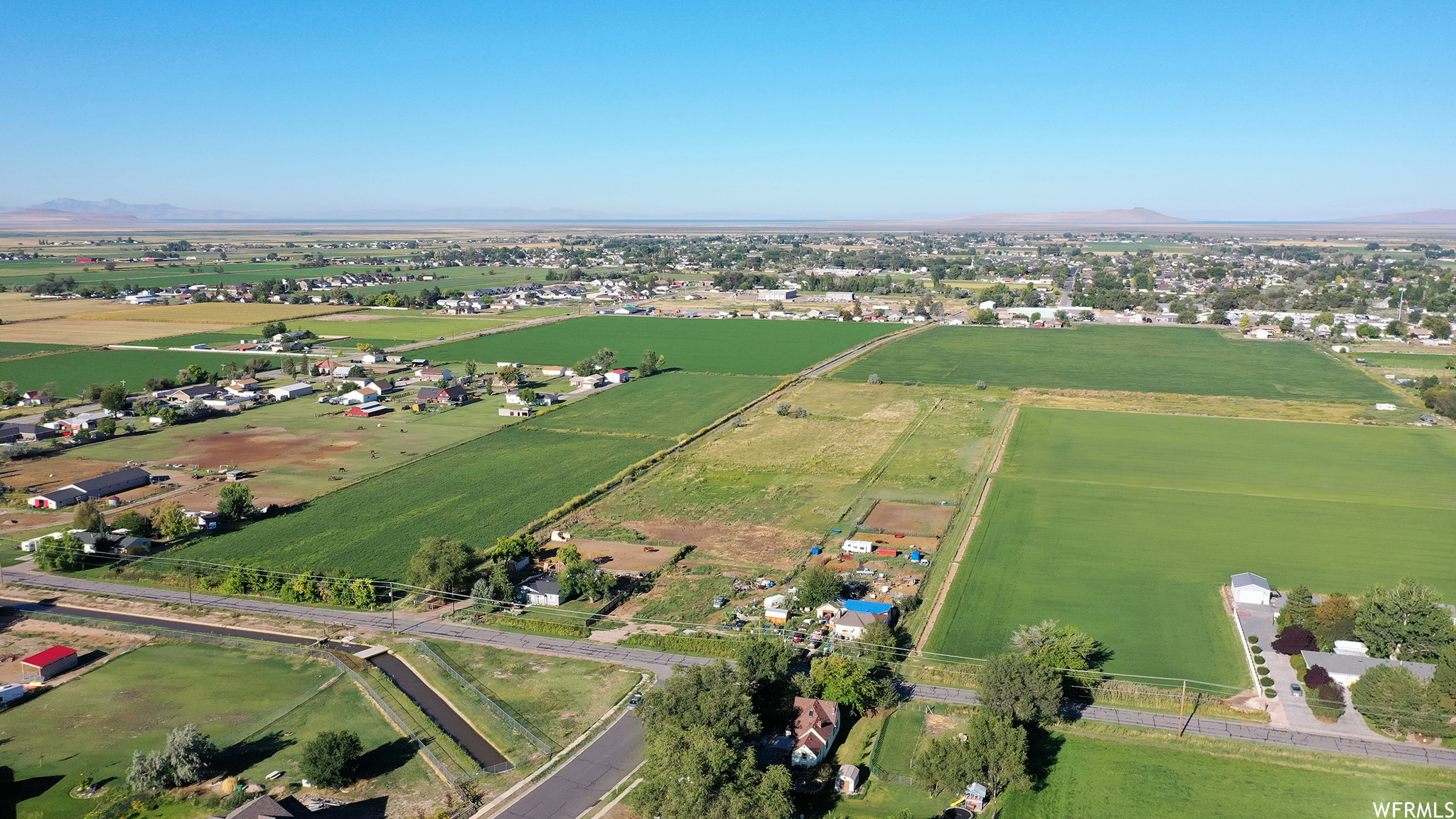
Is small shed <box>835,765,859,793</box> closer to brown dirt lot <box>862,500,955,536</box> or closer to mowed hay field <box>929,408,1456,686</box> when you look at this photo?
mowed hay field <box>929,408,1456,686</box>

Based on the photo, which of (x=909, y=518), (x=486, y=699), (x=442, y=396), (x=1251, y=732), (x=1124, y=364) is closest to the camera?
(x=1251, y=732)

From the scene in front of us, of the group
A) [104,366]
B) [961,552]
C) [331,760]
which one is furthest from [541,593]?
[104,366]

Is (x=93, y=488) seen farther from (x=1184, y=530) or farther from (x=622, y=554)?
(x=1184, y=530)

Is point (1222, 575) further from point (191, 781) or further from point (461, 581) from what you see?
point (191, 781)

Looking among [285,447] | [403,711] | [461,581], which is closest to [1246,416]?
[461,581]

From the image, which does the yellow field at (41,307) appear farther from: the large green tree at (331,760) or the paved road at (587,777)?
the paved road at (587,777)

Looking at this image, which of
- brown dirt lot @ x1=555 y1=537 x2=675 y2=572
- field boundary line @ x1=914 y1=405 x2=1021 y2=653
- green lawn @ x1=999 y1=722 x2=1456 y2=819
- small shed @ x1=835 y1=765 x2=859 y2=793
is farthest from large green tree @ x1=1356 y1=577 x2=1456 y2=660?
brown dirt lot @ x1=555 y1=537 x2=675 y2=572

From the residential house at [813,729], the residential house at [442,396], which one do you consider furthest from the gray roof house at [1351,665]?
the residential house at [442,396]
